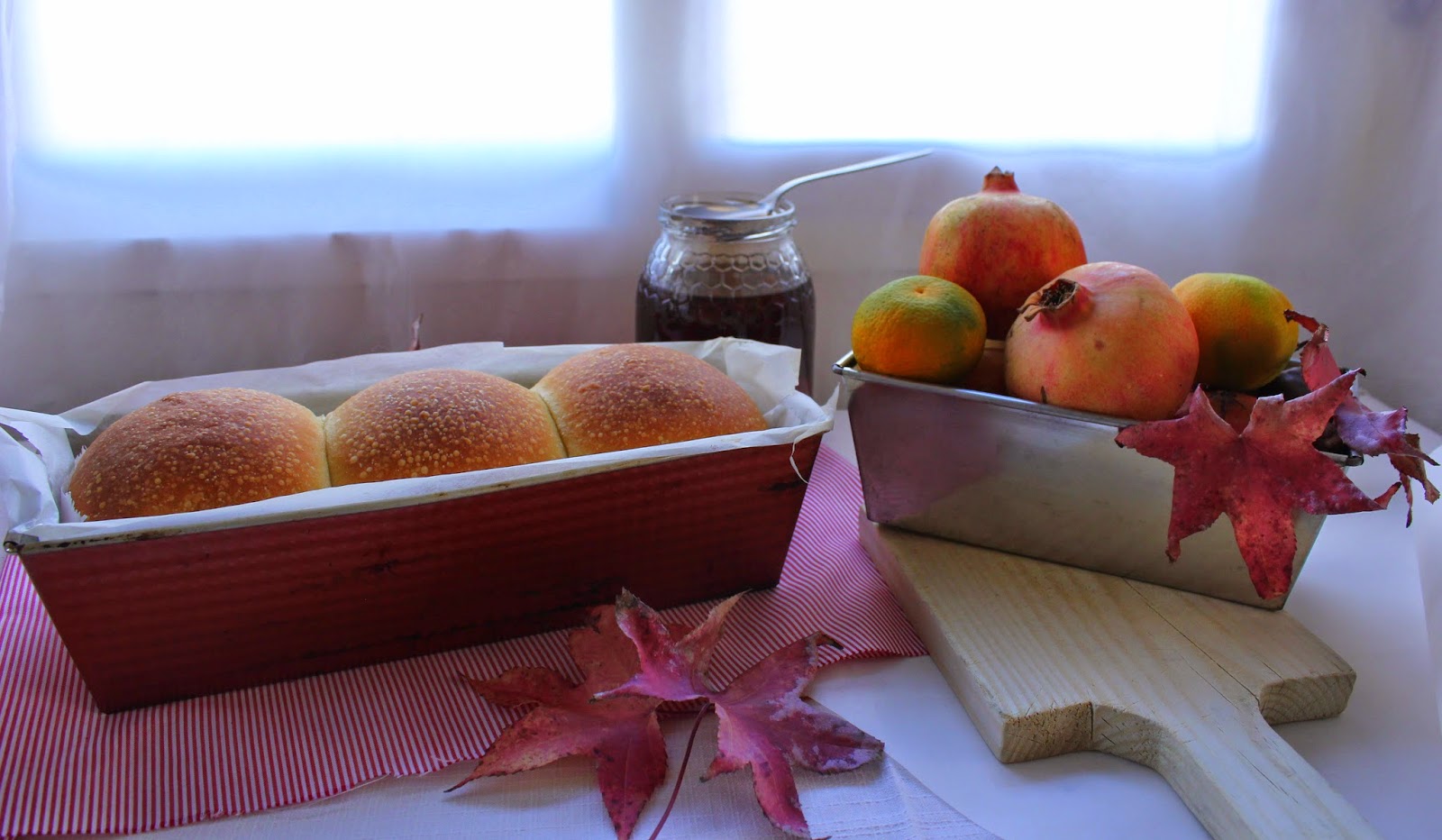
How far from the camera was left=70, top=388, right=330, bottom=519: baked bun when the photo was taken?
2.15 feet

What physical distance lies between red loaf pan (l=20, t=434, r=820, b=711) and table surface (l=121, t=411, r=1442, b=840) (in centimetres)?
11

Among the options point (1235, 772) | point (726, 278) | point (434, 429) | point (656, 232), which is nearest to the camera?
point (1235, 772)

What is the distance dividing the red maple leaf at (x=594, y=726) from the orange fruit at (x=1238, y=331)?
18.8 inches

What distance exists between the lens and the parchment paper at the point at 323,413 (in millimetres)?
600

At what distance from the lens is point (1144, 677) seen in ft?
2.25

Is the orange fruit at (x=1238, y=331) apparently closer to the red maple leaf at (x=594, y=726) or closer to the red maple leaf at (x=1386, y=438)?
the red maple leaf at (x=1386, y=438)

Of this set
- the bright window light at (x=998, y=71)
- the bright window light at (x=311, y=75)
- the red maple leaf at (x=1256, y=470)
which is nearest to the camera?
the red maple leaf at (x=1256, y=470)

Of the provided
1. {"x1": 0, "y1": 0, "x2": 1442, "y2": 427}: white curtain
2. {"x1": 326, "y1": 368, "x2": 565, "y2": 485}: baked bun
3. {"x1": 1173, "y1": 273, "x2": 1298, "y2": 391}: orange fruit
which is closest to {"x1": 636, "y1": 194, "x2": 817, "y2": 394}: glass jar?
{"x1": 0, "y1": 0, "x2": 1442, "y2": 427}: white curtain

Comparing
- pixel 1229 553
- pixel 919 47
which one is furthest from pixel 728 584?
pixel 919 47

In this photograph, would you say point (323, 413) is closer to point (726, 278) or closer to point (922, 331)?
point (726, 278)

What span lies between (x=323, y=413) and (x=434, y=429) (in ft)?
0.58

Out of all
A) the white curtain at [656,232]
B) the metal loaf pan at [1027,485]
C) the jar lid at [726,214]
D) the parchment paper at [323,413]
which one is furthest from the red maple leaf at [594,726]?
the white curtain at [656,232]

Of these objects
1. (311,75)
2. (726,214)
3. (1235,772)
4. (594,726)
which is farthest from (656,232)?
(1235,772)

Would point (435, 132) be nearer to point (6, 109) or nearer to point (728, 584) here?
point (6, 109)
